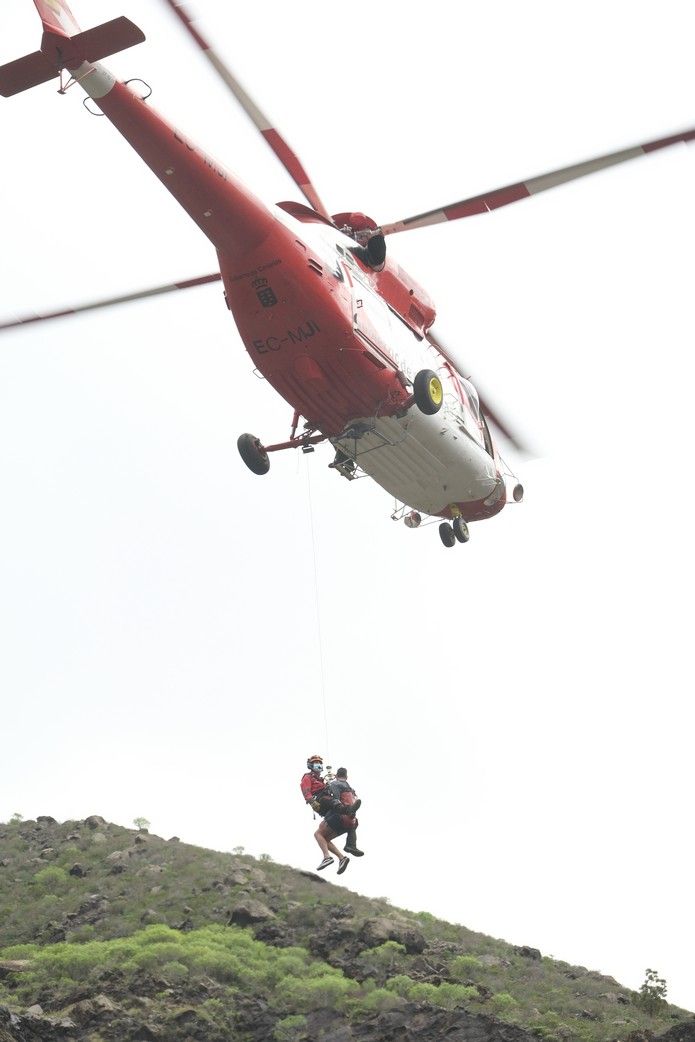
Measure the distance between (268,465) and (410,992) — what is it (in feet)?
31.4

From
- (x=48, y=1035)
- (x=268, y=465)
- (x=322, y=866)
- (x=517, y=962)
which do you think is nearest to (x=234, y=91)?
(x=268, y=465)

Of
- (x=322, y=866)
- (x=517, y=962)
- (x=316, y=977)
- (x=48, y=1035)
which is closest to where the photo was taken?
(x=48, y=1035)

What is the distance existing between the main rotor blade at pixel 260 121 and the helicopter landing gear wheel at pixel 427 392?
10.7ft

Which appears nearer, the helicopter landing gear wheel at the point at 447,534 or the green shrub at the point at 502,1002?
the green shrub at the point at 502,1002

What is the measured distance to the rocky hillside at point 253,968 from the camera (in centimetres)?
2620

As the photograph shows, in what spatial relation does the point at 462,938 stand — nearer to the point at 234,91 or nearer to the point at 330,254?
the point at 330,254

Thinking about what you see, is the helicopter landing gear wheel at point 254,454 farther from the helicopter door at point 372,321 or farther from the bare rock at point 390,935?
the bare rock at point 390,935

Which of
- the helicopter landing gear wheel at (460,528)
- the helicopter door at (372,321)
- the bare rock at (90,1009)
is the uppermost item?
the helicopter door at (372,321)

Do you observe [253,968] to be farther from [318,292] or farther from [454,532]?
[318,292]

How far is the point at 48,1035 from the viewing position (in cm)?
2475

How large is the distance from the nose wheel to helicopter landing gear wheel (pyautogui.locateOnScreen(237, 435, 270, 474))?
4576 mm

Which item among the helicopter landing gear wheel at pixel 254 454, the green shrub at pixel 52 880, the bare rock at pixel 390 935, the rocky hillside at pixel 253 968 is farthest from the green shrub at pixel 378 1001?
the helicopter landing gear wheel at pixel 254 454

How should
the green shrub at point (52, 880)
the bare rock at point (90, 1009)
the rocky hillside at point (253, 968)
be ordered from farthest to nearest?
the green shrub at point (52, 880) < the rocky hillside at point (253, 968) < the bare rock at point (90, 1009)

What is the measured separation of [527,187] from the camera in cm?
2631
